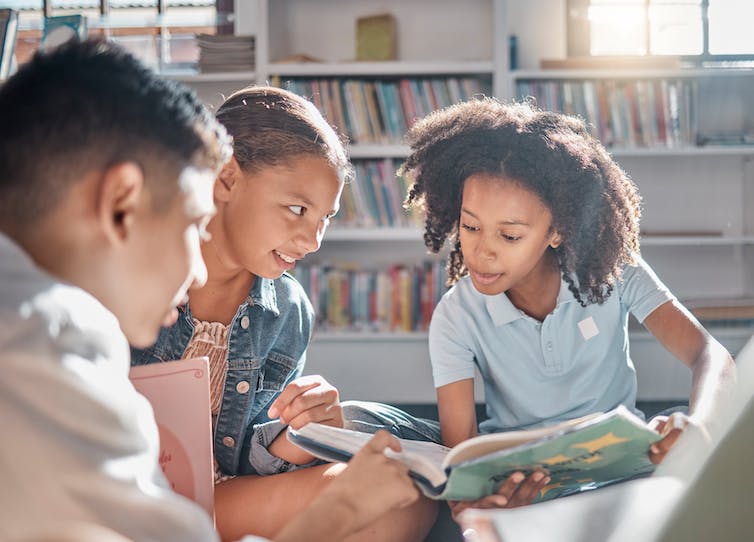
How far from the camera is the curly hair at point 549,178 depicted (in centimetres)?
158

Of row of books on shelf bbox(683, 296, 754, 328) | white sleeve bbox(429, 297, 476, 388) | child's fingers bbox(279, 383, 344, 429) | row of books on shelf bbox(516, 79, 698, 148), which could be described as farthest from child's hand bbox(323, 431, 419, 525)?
row of books on shelf bbox(516, 79, 698, 148)

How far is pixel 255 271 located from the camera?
1.33m

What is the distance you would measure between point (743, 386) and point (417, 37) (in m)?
3.24

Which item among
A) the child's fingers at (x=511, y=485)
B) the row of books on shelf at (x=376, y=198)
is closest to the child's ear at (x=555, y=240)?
the child's fingers at (x=511, y=485)

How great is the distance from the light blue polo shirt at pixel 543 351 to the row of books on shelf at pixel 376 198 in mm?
1837

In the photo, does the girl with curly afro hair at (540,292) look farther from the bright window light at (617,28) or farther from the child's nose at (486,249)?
the bright window light at (617,28)

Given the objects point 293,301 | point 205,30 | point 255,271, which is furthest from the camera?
point 205,30

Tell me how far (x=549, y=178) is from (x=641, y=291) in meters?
0.27

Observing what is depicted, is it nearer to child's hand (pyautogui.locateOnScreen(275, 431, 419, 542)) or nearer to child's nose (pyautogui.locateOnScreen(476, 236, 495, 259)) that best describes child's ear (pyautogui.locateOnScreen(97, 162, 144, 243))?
child's hand (pyautogui.locateOnScreen(275, 431, 419, 542))

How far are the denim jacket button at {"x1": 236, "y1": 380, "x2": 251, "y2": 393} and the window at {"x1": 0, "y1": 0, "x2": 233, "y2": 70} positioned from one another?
2384 millimetres

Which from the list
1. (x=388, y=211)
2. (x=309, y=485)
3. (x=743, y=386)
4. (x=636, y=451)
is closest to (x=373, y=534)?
(x=309, y=485)

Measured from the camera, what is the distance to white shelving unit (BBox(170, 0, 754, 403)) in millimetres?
3410

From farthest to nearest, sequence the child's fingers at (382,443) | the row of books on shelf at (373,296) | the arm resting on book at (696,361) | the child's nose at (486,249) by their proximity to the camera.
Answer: the row of books on shelf at (373,296) → the child's nose at (486,249) → the arm resting on book at (696,361) → the child's fingers at (382,443)

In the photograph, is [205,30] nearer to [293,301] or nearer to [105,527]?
[293,301]
